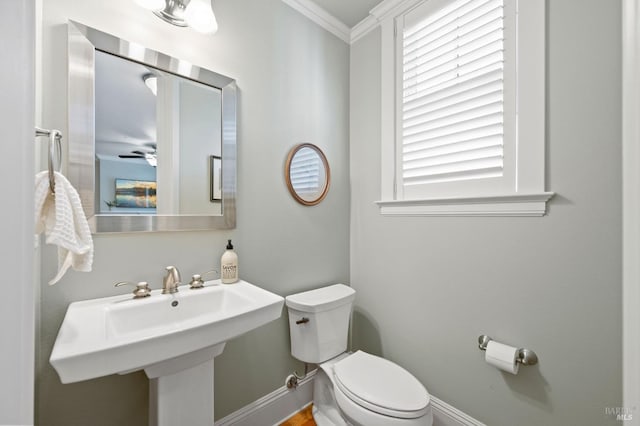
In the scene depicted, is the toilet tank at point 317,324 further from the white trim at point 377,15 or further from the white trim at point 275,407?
the white trim at point 377,15

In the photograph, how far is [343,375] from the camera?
4.13 feet

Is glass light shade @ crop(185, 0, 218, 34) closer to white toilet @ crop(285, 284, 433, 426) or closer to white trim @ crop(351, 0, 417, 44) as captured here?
white trim @ crop(351, 0, 417, 44)

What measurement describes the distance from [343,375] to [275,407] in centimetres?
56

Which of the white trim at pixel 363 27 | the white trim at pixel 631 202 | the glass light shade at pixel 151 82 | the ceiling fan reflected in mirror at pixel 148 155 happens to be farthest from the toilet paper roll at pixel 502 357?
the white trim at pixel 363 27

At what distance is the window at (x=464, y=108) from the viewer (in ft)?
3.84

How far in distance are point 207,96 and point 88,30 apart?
1.49 ft

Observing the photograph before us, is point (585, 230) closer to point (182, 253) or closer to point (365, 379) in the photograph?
point (365, 379)

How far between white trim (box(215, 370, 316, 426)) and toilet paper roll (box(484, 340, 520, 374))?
104 centimetres

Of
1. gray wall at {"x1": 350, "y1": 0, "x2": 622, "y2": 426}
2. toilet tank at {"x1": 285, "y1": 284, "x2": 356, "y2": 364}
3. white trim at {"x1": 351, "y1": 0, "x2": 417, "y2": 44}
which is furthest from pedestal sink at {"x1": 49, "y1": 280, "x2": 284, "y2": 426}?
white trim at {"x1": 351, "y1": 0, "x2": 417, "y2": 44}

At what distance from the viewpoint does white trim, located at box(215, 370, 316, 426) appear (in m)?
1.37

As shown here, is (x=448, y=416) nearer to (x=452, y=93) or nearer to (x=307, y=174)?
(x=307, y=174)

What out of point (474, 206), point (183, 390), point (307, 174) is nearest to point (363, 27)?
point (307, 174)

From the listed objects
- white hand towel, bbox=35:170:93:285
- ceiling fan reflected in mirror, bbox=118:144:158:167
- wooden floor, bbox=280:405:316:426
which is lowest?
wooden floor, bbox=280:405:316:426

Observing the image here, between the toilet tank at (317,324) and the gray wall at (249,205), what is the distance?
0.11 metres
